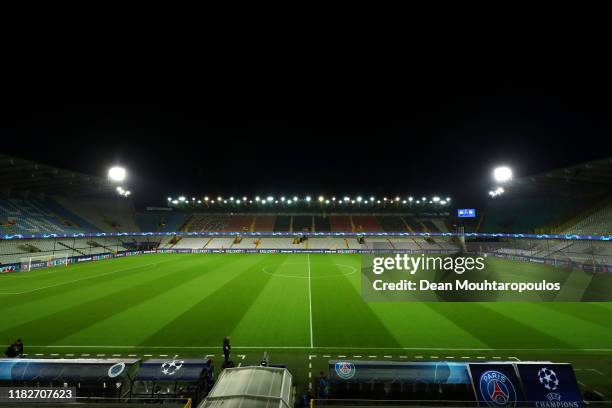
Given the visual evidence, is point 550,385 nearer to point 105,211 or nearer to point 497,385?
point 497,385

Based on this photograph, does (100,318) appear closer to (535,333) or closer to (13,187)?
(535,333)

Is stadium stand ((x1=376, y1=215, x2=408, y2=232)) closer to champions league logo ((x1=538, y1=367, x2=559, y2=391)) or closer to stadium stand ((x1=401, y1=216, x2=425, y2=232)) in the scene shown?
stadium stand ((x1=401, y1=216, x2=425, y2=232))

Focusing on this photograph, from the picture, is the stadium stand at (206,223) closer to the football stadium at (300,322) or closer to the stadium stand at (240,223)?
the stadium stand at (240,223)

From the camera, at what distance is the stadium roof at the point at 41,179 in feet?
Result: 119

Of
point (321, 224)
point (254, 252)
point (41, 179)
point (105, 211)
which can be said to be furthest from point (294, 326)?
point (105, 211)

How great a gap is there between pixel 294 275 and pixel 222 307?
1198cm

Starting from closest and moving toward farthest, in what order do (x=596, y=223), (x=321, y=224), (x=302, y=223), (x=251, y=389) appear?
(x=251, y=389) → (x=596, y=223) → (x=321, y=224) → (x=302, y=223)

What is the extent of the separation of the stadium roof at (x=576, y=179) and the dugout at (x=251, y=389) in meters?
40.0

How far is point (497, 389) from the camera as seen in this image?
7125 millimetres

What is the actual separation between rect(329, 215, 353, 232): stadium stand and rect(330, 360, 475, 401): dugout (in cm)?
6069

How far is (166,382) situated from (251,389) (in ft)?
10.0

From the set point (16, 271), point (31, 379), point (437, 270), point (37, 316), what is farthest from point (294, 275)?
point (16, 271)

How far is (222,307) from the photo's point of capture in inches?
679

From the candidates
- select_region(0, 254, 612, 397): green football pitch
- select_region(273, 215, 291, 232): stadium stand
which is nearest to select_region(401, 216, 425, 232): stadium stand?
select_region(273, 215, 291, 232): stadium stand
